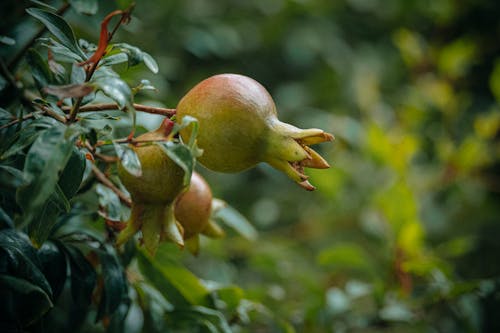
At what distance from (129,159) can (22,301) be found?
0.22 m

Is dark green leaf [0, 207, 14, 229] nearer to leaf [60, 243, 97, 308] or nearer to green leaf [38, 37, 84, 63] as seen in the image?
leaf [60, 243, 97, 308]

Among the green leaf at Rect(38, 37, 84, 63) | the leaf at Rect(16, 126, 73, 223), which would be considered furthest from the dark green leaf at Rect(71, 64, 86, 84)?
the leaf at Rect(16, 126, 73, 223)

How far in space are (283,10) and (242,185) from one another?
0.66m

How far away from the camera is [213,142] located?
54 centimetres

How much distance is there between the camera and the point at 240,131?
54 centimetres

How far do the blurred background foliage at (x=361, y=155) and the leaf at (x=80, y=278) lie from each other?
0.30 meters

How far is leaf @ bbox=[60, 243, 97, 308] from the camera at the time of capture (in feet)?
2.15

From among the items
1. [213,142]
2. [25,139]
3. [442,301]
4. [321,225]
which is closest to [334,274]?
[321,225]

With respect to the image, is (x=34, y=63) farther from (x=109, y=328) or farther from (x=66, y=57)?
(x=109, y=328)

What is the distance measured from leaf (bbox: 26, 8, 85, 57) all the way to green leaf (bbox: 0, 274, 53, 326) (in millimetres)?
255

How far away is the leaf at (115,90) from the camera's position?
1.52ft

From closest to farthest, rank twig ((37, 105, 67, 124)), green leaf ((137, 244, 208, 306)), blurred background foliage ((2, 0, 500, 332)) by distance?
twig ((37, 105, 67, 124))
green leaf ((137, 244, 208, 306))
blurred background foliage ((2, 0, 500, 332))

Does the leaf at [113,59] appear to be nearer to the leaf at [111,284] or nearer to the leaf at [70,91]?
the leaf at [70,91]

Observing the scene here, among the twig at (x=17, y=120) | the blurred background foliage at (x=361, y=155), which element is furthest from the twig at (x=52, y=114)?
the blurred background foliage at (x=361, y=155)
